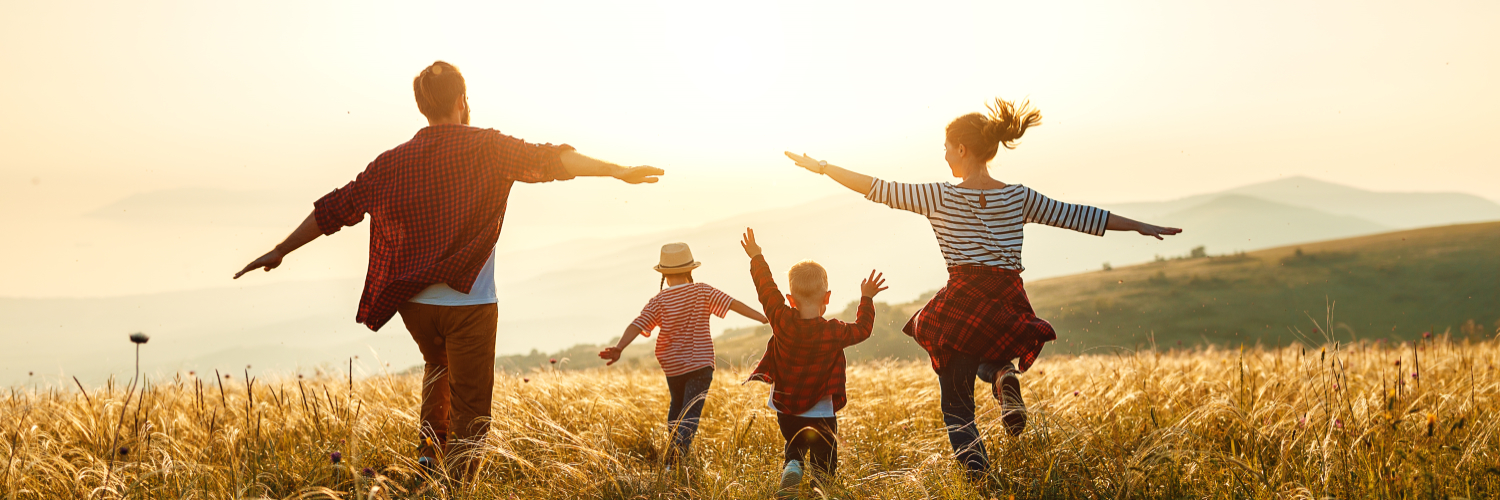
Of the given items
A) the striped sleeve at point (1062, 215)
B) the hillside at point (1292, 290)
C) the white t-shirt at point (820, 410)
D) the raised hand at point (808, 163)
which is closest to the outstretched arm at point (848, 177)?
the raised hand at point (808, 163)

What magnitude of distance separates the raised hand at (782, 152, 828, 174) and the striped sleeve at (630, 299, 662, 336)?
4.54 feet

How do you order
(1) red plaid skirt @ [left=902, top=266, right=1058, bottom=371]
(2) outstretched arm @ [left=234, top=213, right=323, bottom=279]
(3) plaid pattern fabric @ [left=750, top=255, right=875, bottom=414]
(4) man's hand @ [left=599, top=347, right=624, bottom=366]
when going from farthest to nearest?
(4) man's hand @ [left=599, top=347, right=624, bottom=366] → (2) outstretched arm @ [left=234, top=213, right=323, bottom=279] → (3) plaid pattern fabric @ [left=750, top=255, right=875, bottom=414] → (1) red plaid skirt @ [left=902, top=266, right=1058, bottom=371]

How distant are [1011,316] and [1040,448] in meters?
0.69

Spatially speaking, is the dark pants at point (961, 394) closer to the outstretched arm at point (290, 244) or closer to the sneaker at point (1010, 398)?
the sneaker at point (1010, 398)

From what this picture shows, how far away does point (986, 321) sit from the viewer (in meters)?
4.06

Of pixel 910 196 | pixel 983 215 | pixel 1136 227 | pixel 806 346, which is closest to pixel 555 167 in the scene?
pixel 806 346

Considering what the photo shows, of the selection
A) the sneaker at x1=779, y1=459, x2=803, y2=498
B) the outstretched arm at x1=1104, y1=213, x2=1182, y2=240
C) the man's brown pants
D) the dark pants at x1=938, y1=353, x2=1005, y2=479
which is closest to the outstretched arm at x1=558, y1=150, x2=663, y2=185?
the man's brown pants

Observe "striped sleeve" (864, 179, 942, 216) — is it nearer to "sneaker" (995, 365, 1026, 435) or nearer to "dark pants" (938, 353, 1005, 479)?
"dark pants" (938, 353, 1005, 479)

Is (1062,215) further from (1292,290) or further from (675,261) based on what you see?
(1292,290)

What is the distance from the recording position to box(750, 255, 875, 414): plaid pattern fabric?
4.18 meters

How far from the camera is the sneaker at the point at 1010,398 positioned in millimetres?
4039

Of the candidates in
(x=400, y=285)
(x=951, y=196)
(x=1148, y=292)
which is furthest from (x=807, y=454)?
(x=1148, y=292)

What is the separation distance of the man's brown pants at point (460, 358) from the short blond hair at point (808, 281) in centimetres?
160

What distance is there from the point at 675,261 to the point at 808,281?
4.09ft
